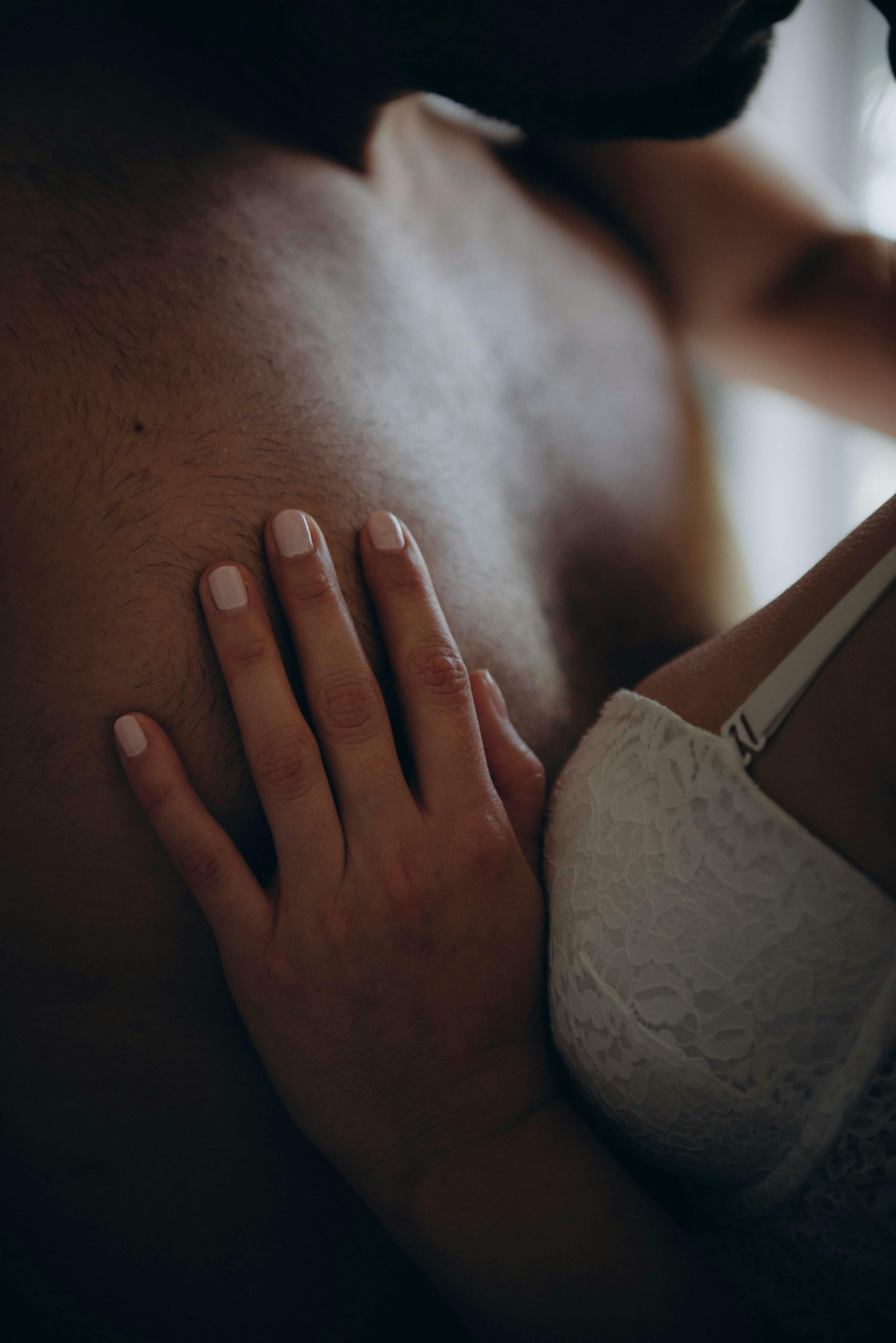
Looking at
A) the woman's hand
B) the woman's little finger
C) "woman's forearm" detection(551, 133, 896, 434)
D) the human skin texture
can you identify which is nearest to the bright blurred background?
"woman's forearm" detection(551, 133, 896, 434)

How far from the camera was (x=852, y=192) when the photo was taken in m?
1.97

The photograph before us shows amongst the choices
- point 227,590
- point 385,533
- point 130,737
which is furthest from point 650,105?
point 130,737

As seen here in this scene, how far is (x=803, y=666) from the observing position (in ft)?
1.53

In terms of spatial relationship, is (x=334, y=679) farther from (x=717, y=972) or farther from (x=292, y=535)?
(x=717, y=972)

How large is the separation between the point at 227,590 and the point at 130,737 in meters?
0.13

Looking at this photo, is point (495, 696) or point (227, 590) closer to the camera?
point (227, 590)

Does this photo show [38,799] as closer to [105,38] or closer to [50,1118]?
[50,1118]

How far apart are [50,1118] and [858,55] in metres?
2.99

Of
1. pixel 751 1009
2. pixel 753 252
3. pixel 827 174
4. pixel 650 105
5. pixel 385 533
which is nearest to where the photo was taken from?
pixel 751 1009

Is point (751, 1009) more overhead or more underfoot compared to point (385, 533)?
more underfoot

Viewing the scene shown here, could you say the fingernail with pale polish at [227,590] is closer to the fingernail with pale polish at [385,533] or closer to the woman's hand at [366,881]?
the woman's hand at [366,881]

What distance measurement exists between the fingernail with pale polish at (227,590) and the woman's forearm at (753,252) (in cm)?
107

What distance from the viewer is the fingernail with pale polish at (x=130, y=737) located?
0.48m

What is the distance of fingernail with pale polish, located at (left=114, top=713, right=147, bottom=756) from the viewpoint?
0.48 m
